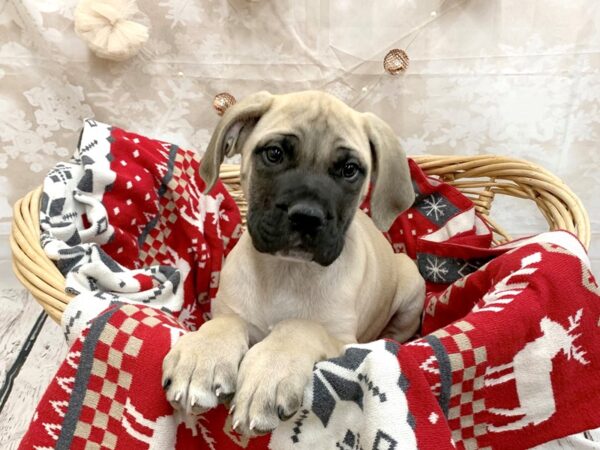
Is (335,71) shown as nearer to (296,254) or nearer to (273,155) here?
(273,155)

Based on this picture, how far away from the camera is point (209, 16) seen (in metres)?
3.12

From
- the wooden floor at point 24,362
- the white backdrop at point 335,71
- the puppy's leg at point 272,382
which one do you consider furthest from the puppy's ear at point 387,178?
the white backdrop at point 335,71

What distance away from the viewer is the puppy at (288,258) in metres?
1.36

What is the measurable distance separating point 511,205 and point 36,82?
9.99 ft

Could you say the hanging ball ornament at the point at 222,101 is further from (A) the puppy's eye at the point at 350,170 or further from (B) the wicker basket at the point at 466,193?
(A) the puppy's eye at the point at 350,170

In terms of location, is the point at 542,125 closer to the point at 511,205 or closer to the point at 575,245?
the point at 511,205

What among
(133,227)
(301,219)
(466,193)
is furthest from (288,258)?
(466,193)

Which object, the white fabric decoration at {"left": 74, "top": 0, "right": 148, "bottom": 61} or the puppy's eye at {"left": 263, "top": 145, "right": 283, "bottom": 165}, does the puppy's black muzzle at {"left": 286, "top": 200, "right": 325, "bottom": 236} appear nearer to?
the puppy's eye at {"left": 263, "top": 145, "right": 283, "bottom": 165}

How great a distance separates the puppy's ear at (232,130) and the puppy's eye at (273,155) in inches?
7.9

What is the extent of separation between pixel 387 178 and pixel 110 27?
1.82m

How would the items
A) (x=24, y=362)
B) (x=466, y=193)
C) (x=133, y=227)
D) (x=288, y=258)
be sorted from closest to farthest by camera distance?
(x=288, y=258), (x=133, y=227), (x=24, y=362), (x=466, y=193)

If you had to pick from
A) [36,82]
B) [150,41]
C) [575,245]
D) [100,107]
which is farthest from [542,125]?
[36,82]

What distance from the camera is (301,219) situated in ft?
5.24

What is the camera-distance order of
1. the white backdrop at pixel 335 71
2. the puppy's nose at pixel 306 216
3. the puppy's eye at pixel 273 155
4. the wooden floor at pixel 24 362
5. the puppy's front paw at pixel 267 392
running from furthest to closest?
the white backdrop at pixel 335 71, the wooden floor at pixel 24 362, the puppy's eye at pixel 273 155, the puppy's nose at pixel 306 216, the puppy's front paw at pixel 267 392
